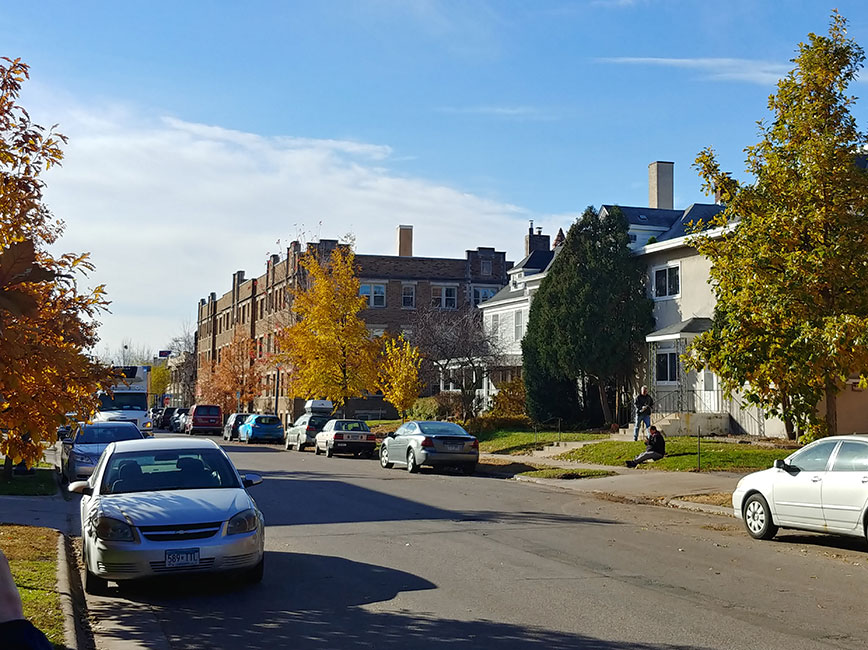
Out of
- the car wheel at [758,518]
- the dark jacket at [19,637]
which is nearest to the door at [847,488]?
the car wheel at [758,518]

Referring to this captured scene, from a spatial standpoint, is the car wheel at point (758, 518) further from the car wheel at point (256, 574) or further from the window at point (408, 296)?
the window at point (408, 296)

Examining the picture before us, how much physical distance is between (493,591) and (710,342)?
903 centimetres

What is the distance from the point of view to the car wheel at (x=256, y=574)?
10172 millimetres

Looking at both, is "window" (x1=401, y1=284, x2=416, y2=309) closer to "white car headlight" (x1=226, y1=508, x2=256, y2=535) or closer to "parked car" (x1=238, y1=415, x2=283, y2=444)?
"parked car" (x1=238, y1=415, x2=283, y2=444)

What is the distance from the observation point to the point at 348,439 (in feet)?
116

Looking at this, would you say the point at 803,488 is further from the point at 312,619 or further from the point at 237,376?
the point at 237,376

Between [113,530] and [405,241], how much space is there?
6157 centimetres

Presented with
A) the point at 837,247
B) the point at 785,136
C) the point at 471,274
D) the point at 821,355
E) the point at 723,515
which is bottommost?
the point at 723,515

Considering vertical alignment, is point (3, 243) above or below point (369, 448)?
above

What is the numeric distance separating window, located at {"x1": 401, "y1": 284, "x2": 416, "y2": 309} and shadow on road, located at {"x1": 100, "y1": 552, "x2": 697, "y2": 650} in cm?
5611

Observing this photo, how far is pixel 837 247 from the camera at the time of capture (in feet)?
53.6

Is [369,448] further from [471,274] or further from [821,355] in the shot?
[471,274]

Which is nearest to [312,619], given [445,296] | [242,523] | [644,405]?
[242,523]

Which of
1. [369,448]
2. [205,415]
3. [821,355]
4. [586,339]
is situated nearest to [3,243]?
[821,355]
